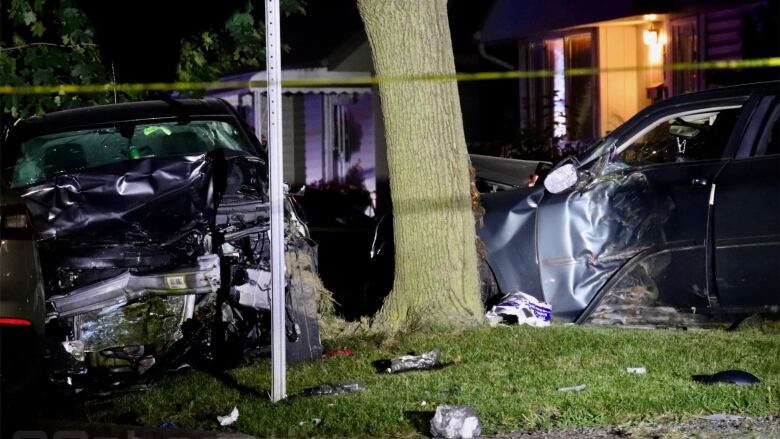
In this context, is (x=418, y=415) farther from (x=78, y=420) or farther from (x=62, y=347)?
(x=62, y=347)

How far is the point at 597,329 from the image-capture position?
839cm

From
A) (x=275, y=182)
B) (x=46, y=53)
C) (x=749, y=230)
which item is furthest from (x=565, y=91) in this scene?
(x=275, y=182)

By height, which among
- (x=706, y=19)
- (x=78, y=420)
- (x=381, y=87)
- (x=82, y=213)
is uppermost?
(x=706, y=19)

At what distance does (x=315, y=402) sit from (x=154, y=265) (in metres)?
1.72

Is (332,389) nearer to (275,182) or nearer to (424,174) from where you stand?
(275,182)

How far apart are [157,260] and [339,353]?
1323 millimetres

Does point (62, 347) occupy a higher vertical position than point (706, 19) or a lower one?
lower

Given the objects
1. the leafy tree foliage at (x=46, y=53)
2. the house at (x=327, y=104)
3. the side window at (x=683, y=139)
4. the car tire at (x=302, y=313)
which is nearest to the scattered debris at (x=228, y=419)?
the car tire at (x=302, y=313)

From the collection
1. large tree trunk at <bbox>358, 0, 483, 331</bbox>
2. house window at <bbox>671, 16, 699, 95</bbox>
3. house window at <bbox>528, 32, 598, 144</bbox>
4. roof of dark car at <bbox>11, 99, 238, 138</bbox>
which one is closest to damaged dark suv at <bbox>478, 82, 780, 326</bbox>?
large tree trunk at <bbox>358, 0, 483, 331</bbox>

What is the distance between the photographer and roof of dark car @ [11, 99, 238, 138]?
27.9 feet

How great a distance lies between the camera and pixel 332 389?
22.9 feet

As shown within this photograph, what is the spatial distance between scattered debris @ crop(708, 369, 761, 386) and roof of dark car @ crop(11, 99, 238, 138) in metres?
3.97

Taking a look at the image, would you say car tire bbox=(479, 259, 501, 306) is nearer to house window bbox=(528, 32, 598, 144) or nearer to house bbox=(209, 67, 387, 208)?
house window bbox=(528, 32, 598, 144)

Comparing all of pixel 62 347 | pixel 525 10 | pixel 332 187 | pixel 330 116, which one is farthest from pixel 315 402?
pixel 330 116
